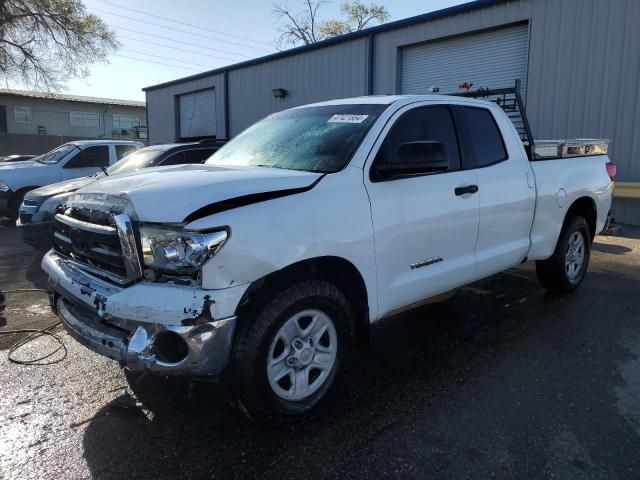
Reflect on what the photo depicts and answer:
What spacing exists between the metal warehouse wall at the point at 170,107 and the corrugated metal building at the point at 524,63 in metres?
3.50

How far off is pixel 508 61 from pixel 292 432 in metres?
11.2

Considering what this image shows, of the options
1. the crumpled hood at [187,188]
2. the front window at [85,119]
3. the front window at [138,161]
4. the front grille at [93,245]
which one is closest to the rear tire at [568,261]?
the crumpled hood at [187,188]

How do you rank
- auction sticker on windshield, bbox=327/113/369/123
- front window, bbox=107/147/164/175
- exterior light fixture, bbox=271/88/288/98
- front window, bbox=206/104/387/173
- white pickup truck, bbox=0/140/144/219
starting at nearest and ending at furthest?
front window, bbox=206/104/387/173 < auction sticker on windshield, bbox=327/113/369/123 < front window, bbox=107/147/164/175 < white pickup truck, bbox=0/140/144/219 < exterior light fixture, bbox=271/88/288/98

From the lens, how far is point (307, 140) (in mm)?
3664

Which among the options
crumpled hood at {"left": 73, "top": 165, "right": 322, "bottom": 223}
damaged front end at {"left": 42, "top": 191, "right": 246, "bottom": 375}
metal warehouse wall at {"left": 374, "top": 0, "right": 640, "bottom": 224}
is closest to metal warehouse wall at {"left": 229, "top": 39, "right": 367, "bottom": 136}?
metal warehouse wall at {"left": 374, "top": 0, "right": 640, "bottom": 224}

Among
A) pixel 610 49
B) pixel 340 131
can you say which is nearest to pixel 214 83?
pixel 610 49

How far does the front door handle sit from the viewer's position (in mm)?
3801

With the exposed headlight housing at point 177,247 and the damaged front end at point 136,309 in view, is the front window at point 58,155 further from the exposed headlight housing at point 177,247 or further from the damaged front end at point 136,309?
the exposed headlight housing at point 177,247

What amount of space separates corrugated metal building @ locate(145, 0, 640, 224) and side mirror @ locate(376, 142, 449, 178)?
8135mm

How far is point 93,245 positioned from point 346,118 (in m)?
1.88

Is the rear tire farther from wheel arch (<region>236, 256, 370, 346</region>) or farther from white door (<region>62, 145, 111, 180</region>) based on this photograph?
white door (<region>62, 145, 111, 180</region>)

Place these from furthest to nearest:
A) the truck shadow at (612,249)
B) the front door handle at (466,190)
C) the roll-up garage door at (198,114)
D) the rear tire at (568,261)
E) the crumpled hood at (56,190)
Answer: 1. the roll-up garage door at (198,114)
2. the truck shadow at (612,249)
3. the crumpled hood at (56,190)
4. the rear tire at (568,261)
5. the front door handle at (466,190)

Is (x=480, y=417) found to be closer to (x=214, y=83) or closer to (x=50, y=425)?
(x=50, y=425)

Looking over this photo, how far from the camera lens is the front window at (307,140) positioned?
337cm
